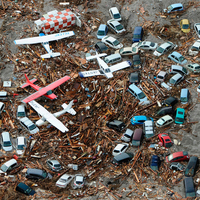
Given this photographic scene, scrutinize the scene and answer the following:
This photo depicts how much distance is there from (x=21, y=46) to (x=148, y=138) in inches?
747

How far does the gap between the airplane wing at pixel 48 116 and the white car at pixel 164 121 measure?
8.78m

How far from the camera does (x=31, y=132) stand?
27.6m

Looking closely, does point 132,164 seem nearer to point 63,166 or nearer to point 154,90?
point 63,166

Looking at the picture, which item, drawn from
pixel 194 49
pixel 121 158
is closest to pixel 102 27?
pixel 194 49

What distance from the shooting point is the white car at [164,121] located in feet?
90.2

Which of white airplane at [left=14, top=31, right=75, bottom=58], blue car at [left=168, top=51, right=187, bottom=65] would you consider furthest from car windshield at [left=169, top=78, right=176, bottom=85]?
white airplane at [left=14, top=31, right=75, bottom=58]

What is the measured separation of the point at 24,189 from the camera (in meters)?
23.0

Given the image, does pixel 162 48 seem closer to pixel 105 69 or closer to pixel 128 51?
pixel 128 51

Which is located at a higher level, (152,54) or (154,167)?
(152,54)

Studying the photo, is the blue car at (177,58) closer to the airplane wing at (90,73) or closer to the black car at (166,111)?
the black car at (166,111)

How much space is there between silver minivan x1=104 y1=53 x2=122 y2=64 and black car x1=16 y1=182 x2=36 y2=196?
16.4 metres

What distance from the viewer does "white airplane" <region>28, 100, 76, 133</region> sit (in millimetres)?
28047

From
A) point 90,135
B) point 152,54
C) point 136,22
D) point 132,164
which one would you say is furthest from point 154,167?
point 136,22

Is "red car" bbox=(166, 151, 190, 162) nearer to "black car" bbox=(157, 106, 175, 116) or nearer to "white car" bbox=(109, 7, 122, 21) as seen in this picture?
"black car" bbox=(157, 106, 175, 116)
